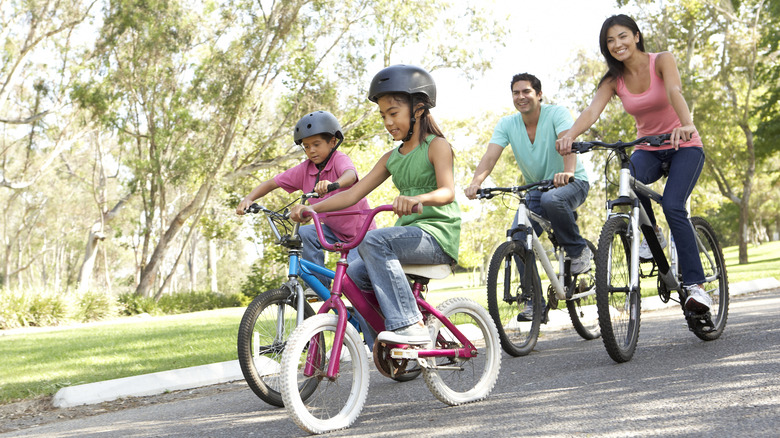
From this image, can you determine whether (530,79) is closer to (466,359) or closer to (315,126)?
(315,126)

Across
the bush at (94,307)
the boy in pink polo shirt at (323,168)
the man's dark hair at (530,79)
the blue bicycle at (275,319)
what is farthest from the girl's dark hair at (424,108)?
the bush at (94,307)

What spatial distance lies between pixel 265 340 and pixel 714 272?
3.66 meters

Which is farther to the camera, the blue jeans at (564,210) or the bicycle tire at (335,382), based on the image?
the blue jeans at (564,210)

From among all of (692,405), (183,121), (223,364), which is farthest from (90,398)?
(183,121)

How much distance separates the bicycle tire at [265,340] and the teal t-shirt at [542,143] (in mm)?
2632

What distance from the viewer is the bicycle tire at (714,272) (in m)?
5.93

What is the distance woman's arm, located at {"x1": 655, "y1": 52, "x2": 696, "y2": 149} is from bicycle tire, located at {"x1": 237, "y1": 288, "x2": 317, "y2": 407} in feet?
8.45

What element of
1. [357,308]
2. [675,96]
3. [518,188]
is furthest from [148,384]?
[675,96]

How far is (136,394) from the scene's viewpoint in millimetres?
5746

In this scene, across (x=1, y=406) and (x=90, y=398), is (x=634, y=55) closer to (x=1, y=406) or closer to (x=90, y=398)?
(x=90, y=398)

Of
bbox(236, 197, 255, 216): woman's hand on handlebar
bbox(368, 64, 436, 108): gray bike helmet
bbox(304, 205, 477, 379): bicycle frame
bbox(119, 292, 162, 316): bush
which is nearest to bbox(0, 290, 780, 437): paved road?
bbox(304, 205, 477, 379): bicycle frame

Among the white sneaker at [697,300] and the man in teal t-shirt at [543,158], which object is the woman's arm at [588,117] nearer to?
the man in teal t-shirt at [543,158]

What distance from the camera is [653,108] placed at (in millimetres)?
5418

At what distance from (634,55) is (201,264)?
7279 cm
